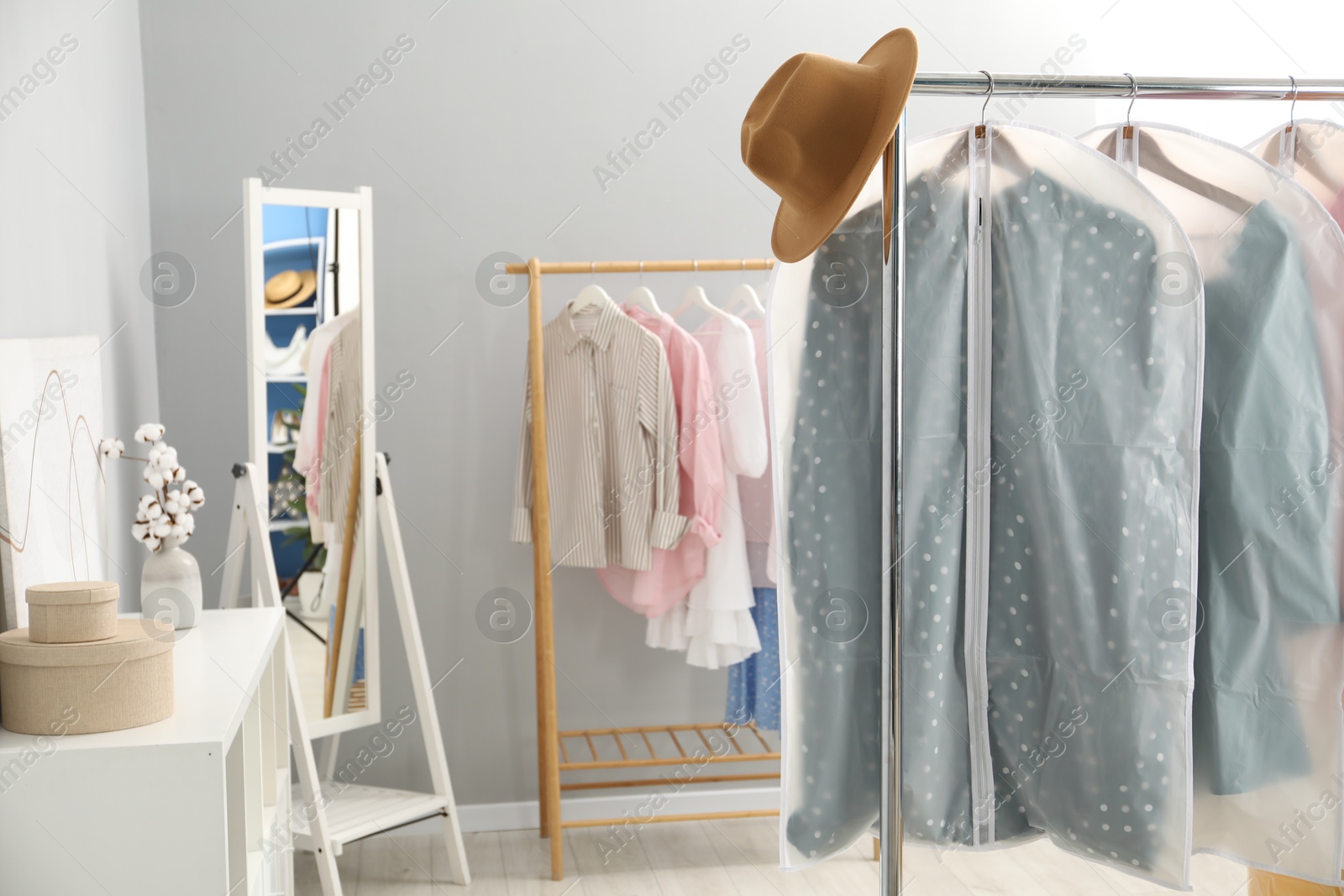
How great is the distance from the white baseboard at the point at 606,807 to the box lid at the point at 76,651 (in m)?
1.74

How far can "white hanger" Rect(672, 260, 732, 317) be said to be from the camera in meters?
2.61

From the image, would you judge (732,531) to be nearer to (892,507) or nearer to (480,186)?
(480,186)

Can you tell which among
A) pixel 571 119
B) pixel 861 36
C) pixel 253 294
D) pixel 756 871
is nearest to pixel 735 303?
pixel 571 119

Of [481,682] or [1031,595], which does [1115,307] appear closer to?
[1031,595]

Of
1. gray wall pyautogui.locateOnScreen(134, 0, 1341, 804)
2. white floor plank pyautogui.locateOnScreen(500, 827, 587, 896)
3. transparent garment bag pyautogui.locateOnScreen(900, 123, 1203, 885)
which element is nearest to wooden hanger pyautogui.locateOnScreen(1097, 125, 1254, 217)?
transparent garment bag pyautogui.locateOnScreen(900, 123, 1203, 885)

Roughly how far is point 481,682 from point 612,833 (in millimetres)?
559

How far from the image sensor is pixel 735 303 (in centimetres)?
279

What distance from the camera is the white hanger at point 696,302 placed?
2.61m

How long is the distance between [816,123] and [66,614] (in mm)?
1043

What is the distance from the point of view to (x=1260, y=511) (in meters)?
1.20

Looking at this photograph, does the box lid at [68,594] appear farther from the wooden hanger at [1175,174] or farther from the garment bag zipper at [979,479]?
the wooden hanger at [1175,174]

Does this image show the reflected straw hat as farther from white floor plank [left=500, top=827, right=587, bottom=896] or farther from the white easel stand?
white floor plank [left=500, top=827, right=587, bottom=896]

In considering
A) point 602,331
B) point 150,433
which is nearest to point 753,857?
point 602,331

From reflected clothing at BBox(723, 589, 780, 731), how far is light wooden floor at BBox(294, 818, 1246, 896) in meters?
0.34
